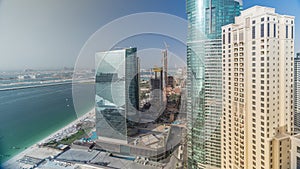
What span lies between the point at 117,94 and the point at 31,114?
3051mm

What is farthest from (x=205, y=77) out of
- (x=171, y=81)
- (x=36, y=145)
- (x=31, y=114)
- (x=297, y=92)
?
(x=31, y=114)

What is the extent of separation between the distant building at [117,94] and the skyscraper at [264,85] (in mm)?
1405

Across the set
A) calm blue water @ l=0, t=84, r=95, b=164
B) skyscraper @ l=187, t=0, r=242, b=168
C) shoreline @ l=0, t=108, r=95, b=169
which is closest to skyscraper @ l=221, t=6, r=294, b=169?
skyscraper @ l=187, t=0, r=242, b=168

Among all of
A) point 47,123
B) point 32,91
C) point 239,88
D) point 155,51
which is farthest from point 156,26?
point 32,91

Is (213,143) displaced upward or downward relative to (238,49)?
downward

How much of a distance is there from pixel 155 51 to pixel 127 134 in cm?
197

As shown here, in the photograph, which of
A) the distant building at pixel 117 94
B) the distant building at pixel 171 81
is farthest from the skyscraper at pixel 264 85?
the distant building at pixel 117 94

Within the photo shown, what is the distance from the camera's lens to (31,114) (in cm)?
441

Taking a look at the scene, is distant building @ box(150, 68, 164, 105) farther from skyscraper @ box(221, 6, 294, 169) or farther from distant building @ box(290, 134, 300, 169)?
distant building @ box(290, 134, 300, 169)

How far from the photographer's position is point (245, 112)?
48.7 inches

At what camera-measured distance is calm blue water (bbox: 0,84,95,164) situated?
12.4ft

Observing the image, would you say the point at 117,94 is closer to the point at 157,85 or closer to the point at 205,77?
the point at 157,85

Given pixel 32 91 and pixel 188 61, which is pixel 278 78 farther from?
pixel 32 91

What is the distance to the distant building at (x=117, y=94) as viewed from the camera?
2.51 metres
